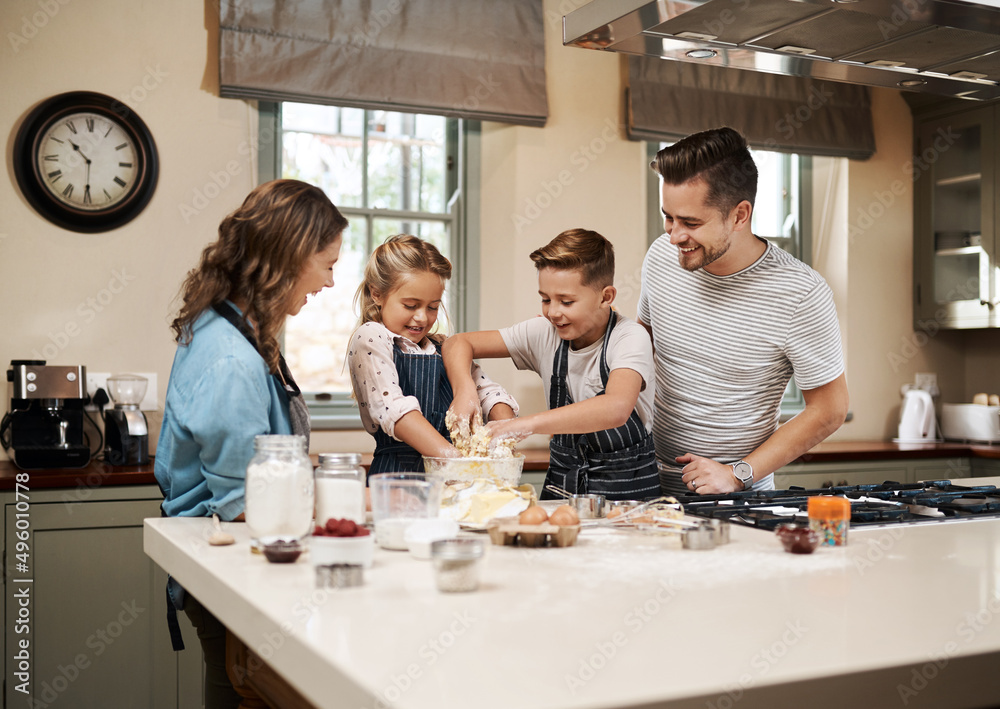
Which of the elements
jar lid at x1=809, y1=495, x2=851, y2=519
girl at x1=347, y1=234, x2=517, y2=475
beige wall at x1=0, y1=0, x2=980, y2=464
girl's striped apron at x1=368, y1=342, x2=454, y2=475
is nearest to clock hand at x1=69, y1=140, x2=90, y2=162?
beige wall at x1=0, y1=0, x2=980, y2=464

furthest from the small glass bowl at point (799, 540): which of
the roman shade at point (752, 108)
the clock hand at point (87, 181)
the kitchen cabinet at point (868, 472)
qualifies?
the roman shade at point (752, 108)

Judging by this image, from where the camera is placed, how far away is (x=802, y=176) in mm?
4430

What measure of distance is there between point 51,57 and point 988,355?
4285 mm

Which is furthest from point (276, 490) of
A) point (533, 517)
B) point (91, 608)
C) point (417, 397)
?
point (91, 608)

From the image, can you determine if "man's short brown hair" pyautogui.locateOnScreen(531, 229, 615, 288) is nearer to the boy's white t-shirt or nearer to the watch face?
the boy's white t-shirt

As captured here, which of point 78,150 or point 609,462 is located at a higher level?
point 78,150

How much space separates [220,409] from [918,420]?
12.3ft

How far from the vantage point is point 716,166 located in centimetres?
190

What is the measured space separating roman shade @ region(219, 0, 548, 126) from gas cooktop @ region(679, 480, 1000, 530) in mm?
2221

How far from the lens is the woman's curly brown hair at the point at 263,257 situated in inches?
54.4

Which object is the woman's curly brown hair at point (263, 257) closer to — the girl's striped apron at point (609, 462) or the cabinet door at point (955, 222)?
the girl's striped apron at point (609, 462)

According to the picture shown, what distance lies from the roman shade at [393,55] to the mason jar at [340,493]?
237 cm

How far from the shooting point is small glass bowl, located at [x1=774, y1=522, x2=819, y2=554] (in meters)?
1.18

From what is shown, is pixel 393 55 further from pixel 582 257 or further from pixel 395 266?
pixel 582 257
